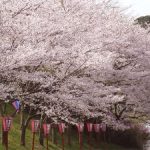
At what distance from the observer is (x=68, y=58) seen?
19375 millimetres

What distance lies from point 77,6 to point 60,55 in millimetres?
9673

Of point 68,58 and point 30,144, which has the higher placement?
point 68,58

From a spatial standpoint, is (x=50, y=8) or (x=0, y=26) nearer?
(x=0, y=26)

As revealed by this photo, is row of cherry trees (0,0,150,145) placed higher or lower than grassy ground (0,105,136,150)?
higher

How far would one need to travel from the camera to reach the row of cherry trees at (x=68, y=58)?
54.4 ft

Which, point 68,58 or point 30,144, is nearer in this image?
point 68,58

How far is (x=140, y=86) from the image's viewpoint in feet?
103

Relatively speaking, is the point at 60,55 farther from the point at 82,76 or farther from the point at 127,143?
the point at 127,143

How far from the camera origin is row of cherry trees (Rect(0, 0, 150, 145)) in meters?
16.6

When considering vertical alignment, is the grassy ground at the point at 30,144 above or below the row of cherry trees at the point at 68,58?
below

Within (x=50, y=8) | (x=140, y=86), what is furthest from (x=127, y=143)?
(x=50, y=8)

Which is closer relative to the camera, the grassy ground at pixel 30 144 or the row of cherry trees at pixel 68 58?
the row of cherry trees at pixel 68 58

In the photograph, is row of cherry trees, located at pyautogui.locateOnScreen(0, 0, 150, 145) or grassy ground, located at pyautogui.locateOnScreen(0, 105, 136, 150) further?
grassy ground, located at pyautogui.locateOnScreen(0, 105, 136, 150)

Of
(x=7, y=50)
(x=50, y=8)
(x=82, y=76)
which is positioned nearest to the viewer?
(x=7, y=50)
